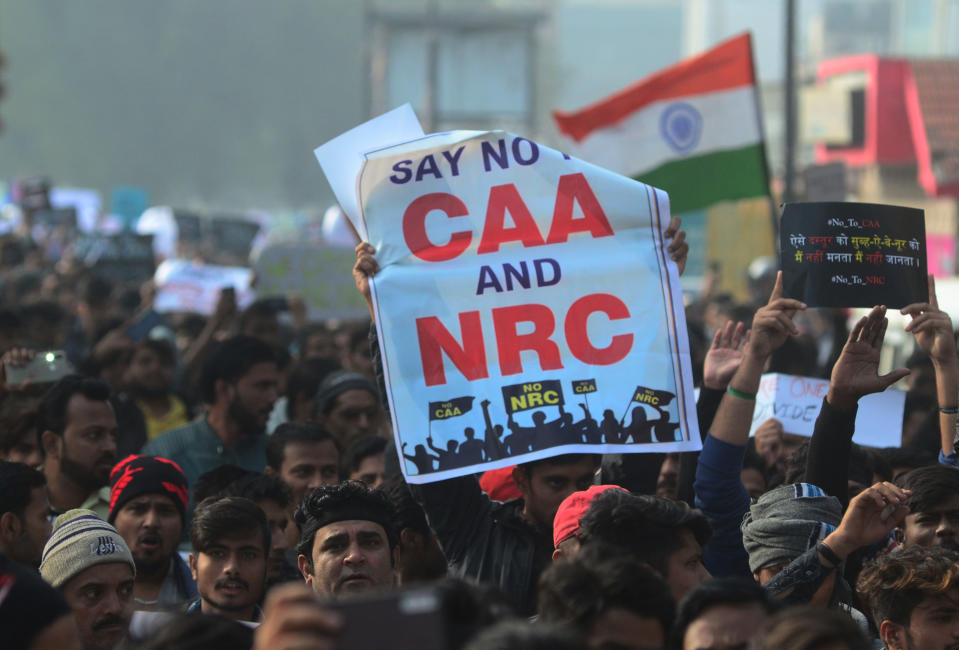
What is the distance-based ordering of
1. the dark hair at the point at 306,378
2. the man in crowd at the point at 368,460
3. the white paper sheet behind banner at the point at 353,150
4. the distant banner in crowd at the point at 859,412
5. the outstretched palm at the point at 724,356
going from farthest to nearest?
the dark hair at the point at 306,378 < the distant banner in crowd at the point at 859,412 < the man in crowd at the point at 368,460 < the outstretched palm at the point at 724,356 < the white paper sheet behind banner at the point at 353,150

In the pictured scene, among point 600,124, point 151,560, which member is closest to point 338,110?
point 600,124

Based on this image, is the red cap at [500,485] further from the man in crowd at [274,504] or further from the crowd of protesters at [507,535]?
the man in crowd at [274,504]

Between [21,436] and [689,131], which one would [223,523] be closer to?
[21,436]

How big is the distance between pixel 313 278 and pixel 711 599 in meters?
8.78

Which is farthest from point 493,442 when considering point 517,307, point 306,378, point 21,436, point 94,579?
point 306,378

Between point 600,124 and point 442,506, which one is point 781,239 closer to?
point 442,506

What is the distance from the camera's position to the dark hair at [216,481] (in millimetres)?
5238

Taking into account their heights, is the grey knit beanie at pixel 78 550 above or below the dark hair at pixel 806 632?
above

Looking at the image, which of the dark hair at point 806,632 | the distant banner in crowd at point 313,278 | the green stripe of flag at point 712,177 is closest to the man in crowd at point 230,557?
the dark hair at point 806,632

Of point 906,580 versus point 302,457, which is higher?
point 302,457

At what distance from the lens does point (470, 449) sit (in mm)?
4262

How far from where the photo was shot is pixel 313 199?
68562 millimetres

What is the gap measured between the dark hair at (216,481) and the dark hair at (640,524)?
6.24ft

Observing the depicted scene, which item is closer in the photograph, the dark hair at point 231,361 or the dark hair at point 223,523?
the dark hair at point 223,523
